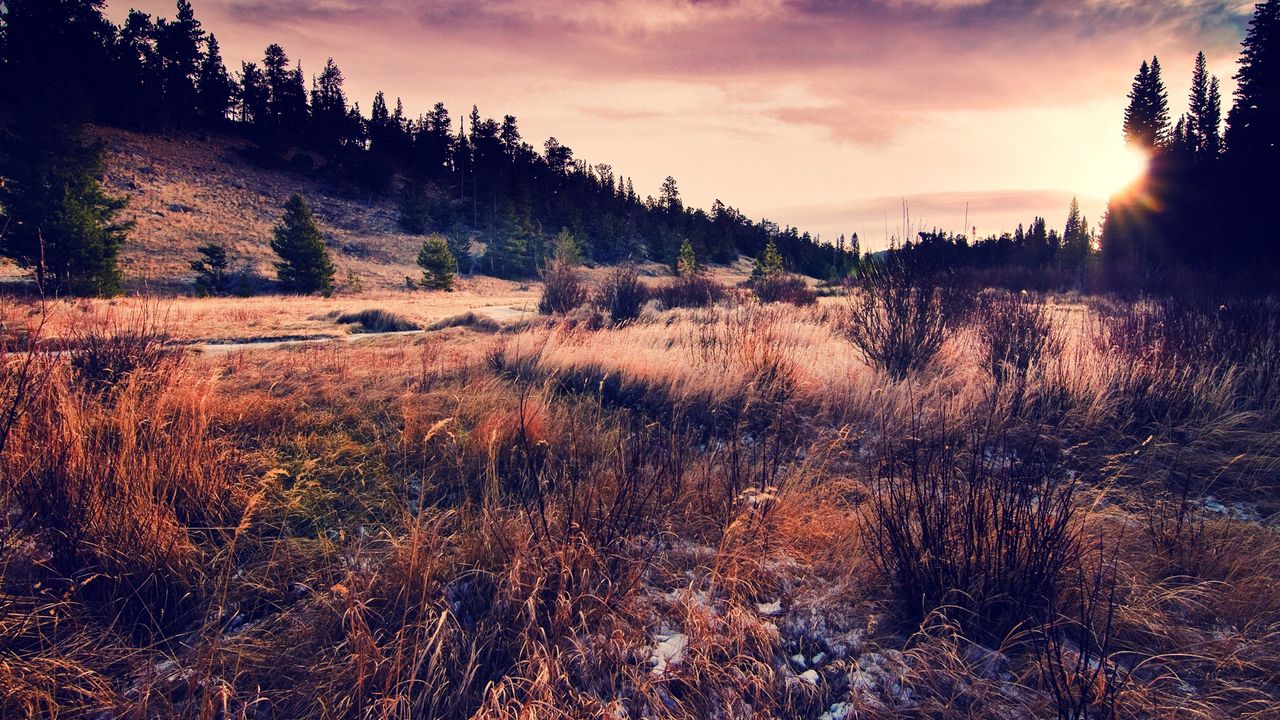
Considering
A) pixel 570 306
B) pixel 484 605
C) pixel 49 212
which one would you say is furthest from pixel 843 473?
pixel 49 212

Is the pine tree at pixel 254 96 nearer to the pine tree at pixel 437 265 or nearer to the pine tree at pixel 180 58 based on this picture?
the pine tree at pixel 180 58

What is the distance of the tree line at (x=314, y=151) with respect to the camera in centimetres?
2350

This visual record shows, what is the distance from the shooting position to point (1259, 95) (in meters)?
22.1

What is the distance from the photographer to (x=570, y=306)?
14305 mm

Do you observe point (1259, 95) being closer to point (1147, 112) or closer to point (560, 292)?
point (1147, 112)

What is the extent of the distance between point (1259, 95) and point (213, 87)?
9102cm

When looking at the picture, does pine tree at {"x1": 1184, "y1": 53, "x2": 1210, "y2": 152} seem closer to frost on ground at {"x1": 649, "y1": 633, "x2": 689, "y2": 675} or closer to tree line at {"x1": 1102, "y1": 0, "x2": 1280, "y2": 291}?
tree line at {"x1": 1102, "y1": 0, "x2": 1280, "y2": 291}

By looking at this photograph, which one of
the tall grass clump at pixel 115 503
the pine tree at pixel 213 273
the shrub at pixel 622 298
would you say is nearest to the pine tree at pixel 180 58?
the pine tree at pixel 213 273

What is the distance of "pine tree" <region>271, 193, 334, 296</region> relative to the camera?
94.6 feet

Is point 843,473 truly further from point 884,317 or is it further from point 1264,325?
point 1264,325

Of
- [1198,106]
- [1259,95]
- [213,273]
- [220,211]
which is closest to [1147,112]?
[1198,106]

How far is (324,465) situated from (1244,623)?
489 centimetres

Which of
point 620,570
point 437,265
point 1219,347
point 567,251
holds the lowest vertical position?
point 620,570

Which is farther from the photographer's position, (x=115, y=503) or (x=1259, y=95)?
(x=1259, y=95)
